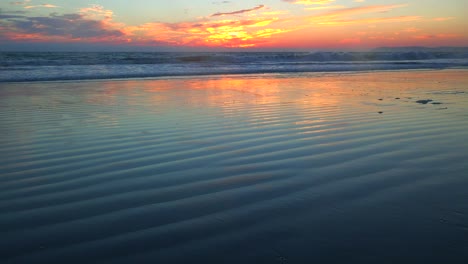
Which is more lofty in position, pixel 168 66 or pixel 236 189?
pixel 168 66

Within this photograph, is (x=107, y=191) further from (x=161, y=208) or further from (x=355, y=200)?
(x=355, y=200)

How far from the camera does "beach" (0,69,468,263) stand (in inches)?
103

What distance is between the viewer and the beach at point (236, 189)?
8.59 feet

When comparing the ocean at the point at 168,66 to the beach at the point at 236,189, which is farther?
the ocean at the point at 168,66

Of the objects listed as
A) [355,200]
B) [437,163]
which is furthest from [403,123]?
[355,200]

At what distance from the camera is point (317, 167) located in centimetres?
445

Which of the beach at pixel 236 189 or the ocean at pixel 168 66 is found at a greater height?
the ocean at pixel 168 66

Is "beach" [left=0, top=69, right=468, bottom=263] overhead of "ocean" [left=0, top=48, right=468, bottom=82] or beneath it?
beneath

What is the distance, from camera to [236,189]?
12.4 ft

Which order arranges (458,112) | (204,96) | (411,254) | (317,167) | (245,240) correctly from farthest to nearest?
(204,96) → (458,112) → (317,167) → (245,240) → (411,254)

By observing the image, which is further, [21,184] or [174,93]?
[174,93]

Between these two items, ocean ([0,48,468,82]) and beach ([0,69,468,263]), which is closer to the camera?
beach ([0,69,468,263])

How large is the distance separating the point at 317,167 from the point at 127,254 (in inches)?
100.0

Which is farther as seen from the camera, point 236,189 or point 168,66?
point 168,66
